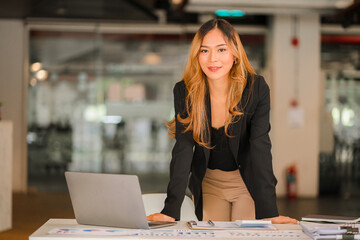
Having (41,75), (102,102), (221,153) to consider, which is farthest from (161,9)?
(221,153)

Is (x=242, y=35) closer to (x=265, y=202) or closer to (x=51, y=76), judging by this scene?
(x=51, y=76)

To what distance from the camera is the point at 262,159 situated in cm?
219

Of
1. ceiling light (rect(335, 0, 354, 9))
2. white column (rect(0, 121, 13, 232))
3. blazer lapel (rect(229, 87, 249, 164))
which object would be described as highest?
ceiling light (rect(335, 0, 354, 9))

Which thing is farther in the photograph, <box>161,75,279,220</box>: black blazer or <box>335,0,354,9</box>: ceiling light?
<box>335,0,354,9</box>: ceiling light

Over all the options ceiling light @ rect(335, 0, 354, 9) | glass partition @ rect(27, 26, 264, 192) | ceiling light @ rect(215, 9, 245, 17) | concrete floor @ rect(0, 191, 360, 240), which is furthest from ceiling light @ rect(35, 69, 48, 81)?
ceiling light @ rect(335, 0, 354, 9)

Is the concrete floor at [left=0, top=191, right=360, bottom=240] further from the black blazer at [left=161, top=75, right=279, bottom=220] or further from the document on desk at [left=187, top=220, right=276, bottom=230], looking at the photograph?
the document on desk at [left=187, top=220, right=276, bottom=230]

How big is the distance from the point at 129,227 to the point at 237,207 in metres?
0.72

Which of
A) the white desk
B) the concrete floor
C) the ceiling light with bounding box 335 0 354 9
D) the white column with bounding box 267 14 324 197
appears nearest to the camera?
the white desk

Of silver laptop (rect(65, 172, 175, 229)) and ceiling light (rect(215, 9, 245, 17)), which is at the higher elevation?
ceiling light (rect(215, 9, 245, 17))

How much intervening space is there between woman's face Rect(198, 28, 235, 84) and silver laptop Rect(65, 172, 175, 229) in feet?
2.39

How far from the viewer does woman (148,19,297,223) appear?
2.17 metres

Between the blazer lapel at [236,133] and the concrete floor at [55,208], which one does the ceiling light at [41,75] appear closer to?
the concrete floor at [55,208]

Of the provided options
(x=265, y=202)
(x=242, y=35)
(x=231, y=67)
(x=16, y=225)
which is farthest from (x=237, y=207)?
(x=242, y=35)

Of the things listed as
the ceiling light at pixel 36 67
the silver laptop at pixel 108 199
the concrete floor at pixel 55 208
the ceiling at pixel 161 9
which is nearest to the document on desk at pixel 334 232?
the silver laptop at pixel 108 199
